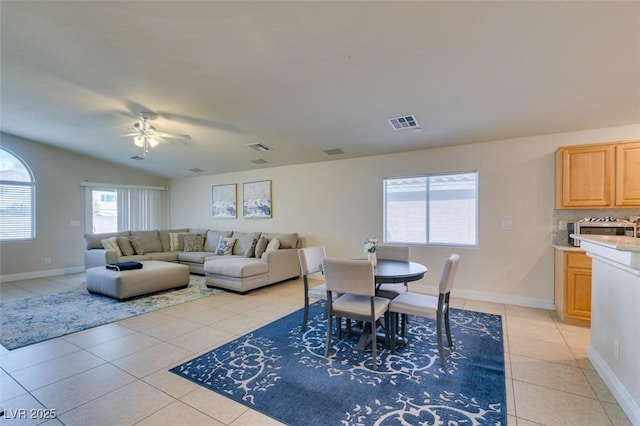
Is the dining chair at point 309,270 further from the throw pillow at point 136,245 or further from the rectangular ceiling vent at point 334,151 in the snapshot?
the throw pillow at point 136,245

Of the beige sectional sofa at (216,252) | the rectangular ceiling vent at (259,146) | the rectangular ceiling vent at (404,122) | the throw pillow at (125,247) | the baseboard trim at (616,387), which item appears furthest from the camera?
the throw pillow at (125,247)

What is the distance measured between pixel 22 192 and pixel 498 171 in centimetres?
900

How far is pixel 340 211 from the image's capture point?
564 cm

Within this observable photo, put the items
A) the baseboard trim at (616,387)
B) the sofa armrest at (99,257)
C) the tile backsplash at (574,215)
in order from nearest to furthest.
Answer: the baseboard trim at (616,387) → the tile backsplash at (574,215) → the sofa armrest at (99,257)

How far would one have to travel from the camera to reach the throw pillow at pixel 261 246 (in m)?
5.80

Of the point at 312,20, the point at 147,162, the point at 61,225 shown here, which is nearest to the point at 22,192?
the point at 61,225

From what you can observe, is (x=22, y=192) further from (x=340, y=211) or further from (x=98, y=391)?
(x=340, y=211)

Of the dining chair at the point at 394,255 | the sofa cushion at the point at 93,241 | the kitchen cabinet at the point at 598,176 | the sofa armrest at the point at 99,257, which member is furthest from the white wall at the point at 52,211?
the kitchen cabinet at the point at 598,176

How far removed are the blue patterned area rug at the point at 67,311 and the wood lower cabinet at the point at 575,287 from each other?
502 centimetres

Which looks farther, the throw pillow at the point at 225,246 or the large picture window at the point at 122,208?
the large picture window at the point at 122,208

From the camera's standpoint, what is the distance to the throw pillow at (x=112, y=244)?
19.2 ft

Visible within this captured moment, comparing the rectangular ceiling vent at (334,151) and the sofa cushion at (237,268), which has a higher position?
the rectangular ceiling vent at (334,151)

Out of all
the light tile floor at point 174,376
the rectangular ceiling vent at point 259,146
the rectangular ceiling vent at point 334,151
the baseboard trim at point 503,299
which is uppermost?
the rectangular ceiling vent at point 259,146

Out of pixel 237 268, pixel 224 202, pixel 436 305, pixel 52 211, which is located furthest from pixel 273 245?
pixel 52 211
